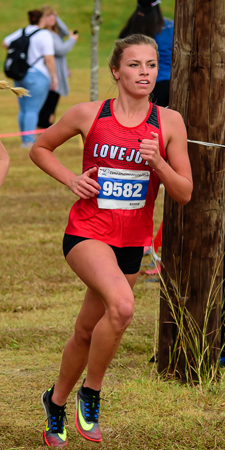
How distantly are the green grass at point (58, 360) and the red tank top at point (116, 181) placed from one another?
1.05m

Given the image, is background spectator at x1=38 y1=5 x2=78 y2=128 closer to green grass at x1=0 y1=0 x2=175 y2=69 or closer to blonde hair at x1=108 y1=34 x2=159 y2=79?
blonde hair at x1=108 y1=34 x2=159 y2=79

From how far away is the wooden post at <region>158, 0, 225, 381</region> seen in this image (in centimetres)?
377

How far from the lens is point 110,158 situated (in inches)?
127

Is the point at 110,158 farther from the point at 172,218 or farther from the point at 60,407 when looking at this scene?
the point at 60,407

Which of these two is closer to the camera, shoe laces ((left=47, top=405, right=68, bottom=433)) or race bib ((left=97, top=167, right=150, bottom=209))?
race bib ((left=97, top=167, right=150, bottom=209))

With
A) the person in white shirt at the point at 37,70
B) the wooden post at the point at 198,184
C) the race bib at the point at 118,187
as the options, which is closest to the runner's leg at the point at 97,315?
the race bib at the point at 118,187

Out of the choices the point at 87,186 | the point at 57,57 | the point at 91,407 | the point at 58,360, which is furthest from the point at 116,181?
the point at 57,57

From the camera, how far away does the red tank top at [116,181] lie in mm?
3215

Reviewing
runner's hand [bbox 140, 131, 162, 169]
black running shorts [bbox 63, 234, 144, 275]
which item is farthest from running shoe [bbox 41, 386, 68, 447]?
runner's hand [bbox 140, 131, 162, 169]

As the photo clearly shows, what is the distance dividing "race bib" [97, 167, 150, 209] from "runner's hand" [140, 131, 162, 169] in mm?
206

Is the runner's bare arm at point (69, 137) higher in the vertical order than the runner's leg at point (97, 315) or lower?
higher

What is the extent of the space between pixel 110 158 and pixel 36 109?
9.46 metres

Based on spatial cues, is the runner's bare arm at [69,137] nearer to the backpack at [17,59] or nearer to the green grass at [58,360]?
the green grass at [58,360]

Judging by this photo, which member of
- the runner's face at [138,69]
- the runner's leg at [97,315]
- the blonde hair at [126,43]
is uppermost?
the blonde hair at [126,43]
